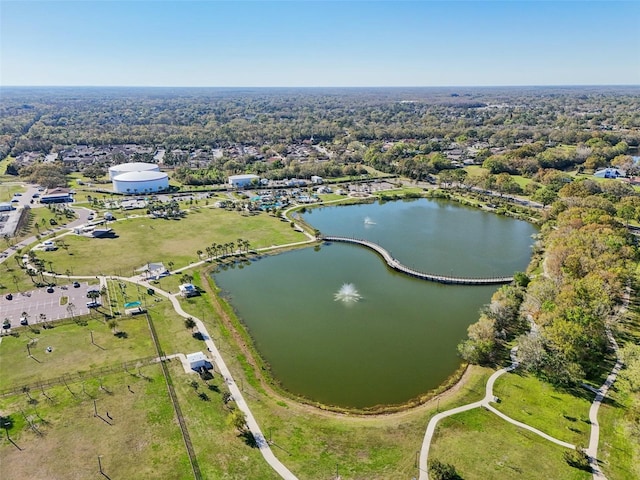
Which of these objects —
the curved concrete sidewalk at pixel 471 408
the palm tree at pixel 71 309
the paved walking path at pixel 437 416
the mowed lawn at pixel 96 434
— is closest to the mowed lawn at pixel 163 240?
the palm tree at pixel 71 309

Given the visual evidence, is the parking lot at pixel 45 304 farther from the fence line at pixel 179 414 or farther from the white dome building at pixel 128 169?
the white dome building at pixel 128 169

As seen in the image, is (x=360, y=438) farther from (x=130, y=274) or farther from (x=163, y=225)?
(x=163, y=225)

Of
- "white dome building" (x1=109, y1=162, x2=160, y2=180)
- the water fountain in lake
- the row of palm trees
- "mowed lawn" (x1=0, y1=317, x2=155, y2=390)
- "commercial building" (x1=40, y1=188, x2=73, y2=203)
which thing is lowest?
the water fountain in lake

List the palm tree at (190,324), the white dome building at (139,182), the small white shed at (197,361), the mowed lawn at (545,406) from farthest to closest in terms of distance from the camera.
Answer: the white dome building at (139,182) < the palm tree at (190,324) < the small white shed at (197,361) < the mowed lawn at (545,406)

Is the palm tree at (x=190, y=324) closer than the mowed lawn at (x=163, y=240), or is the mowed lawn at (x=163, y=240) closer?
the palm tree at (x=190, y=324)

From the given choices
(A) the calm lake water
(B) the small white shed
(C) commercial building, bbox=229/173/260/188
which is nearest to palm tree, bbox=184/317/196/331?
(B) the small white shed

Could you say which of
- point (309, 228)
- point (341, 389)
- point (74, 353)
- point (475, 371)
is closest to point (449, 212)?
point (309, 228)

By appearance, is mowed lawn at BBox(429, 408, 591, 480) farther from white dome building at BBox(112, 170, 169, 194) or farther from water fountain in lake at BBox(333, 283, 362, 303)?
white dome building at BBox(112, 170, 169, 194)

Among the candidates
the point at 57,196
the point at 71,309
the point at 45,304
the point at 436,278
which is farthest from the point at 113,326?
the point at 57,196
